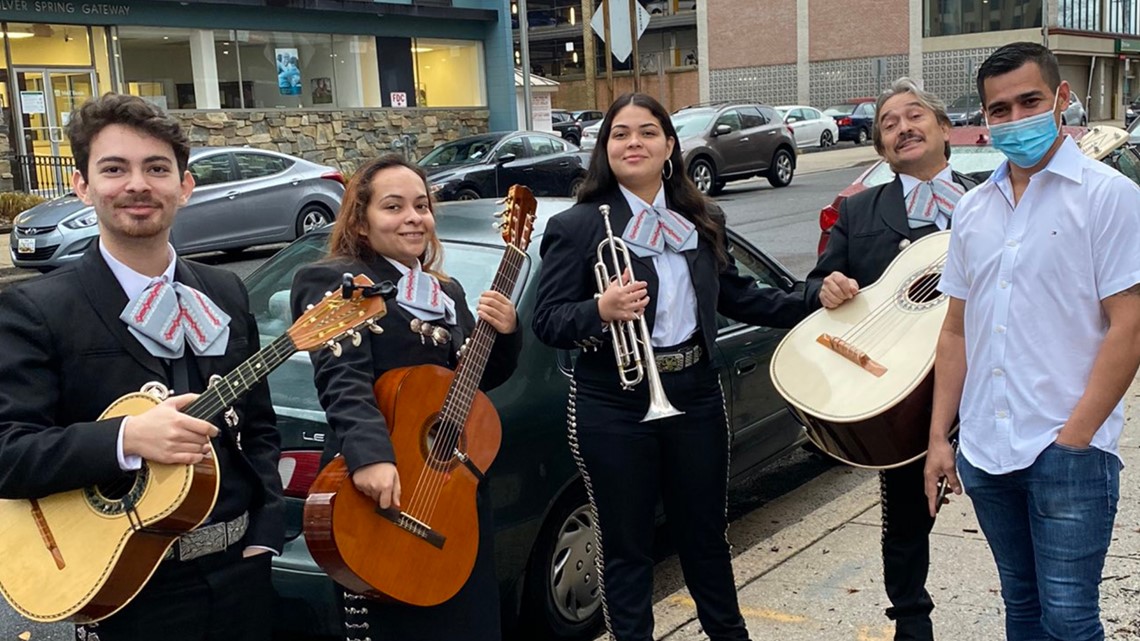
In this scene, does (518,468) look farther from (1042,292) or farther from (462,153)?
(462,153)

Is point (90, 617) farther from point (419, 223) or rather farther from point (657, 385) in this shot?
point (657, 385)

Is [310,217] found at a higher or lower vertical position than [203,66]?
lower

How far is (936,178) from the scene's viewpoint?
3654 millimetres

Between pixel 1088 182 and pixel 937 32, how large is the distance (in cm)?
5147

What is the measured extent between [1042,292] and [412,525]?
1.65m

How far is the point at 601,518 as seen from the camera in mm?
3404

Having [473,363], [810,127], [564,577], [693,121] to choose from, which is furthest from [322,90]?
[473,363]

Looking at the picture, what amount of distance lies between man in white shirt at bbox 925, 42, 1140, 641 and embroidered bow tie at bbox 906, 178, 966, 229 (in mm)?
794

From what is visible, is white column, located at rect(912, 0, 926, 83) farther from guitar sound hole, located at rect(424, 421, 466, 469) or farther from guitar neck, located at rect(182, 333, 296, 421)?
guitar neck, located at rect(182, 333, 296, 421)

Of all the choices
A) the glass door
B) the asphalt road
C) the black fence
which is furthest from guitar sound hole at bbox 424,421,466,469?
the black fence

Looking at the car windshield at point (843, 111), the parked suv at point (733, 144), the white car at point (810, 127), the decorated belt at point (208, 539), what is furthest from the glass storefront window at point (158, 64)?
the car windshield at point (843, 111)

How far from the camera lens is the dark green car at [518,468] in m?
3.63

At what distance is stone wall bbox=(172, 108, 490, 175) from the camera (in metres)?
23.7

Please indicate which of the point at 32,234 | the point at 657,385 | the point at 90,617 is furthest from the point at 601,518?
the point at 32,234
